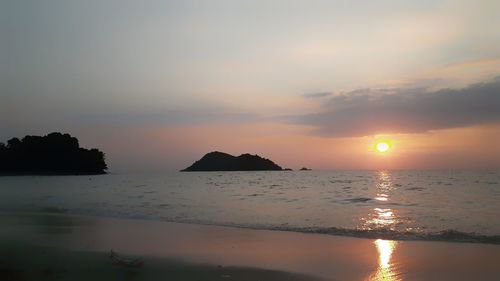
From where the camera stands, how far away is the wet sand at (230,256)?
387 inches

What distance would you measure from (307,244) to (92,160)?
14812cm

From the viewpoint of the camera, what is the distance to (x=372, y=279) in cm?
949

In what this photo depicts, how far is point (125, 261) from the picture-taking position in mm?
10891

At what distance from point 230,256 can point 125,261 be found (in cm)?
292

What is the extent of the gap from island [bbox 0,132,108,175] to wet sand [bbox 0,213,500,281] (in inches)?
5114

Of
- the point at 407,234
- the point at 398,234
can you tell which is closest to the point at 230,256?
the point at 398,234

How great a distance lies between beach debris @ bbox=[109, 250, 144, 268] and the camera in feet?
34.7

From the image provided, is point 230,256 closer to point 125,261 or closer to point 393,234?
point 125,261

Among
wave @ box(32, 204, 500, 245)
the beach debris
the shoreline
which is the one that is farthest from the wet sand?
wave @ box(32, 204, 500, 245)

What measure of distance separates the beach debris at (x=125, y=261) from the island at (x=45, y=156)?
138m

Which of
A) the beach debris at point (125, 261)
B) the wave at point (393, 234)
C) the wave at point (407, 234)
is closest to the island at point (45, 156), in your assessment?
the wave at point (393, 234)

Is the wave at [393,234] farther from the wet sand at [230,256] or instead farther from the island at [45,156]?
the island at [45,156]

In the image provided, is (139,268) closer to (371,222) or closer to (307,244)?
(307,244)

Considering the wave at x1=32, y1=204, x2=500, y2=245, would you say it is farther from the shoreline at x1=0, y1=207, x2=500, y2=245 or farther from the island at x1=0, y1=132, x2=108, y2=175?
the island at x1=0, y1=132, x2=108, y2=175
